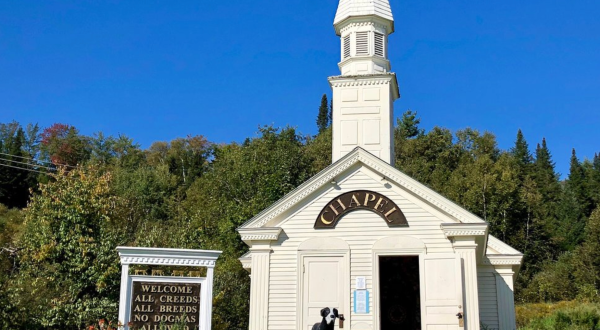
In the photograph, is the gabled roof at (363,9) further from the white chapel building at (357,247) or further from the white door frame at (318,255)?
the white door frame at (318,255)

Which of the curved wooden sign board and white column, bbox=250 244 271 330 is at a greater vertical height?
the curved wooden sign board

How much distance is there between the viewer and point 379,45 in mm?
23812

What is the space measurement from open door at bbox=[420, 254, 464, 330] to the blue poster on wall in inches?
62.9

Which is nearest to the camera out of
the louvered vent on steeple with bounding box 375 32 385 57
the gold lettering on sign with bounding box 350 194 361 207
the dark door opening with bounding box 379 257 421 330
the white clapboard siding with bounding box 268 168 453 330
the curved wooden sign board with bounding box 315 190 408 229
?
the white clapboard siding with bounding box 268 168 453 330

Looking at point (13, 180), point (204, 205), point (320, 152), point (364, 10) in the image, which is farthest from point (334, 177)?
point (13, 180)

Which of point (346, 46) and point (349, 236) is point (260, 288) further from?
point (346, 46)

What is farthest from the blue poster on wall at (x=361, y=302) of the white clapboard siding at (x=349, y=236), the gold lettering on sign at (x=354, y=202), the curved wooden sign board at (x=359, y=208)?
the gold lettering on sign at (x=354, y=202)

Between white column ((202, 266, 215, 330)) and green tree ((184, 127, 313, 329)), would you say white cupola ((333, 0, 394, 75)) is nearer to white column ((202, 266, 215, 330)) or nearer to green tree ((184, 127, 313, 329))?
white column ((202, 266, 215, 330))

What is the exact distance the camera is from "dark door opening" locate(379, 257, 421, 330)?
23438 millimetres

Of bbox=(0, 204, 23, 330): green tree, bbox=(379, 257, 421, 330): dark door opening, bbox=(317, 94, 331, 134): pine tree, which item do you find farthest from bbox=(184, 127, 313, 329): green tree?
bbox=(317, 94, 331, 134): pine tree

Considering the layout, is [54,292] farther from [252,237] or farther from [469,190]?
[469,190]

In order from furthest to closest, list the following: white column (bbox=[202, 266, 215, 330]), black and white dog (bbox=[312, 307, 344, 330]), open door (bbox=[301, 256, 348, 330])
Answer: open door (bbox=[301, 256, 348, 330]) < white column (bbox=[202, 266, 215, 330]) < black and white dog (bbox=[312, 307, 344, 330])

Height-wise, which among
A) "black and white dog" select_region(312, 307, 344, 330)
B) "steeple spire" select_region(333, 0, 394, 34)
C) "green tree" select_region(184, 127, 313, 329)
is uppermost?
"steeple spire" select_region(333, 0, 394, 34)

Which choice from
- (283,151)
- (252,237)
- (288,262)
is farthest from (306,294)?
(283,151)
